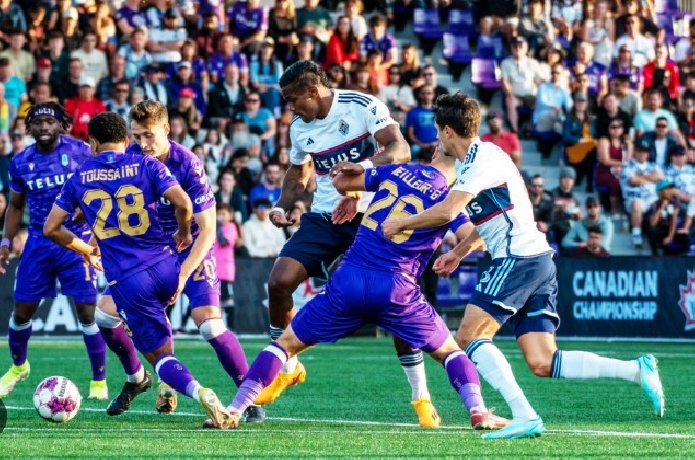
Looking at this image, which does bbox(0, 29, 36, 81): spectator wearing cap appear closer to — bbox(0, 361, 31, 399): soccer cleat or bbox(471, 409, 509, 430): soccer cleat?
bbox(0, 361, 31, 399): soccer cleat

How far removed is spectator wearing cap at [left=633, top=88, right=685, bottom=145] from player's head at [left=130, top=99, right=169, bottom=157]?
1483 centimetres

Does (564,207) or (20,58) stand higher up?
(20,58)

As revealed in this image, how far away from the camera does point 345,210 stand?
9.07 m

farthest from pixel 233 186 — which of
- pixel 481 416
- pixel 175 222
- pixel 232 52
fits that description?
pixel 481 416

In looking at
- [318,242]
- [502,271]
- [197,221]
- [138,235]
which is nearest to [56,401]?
[138,235]

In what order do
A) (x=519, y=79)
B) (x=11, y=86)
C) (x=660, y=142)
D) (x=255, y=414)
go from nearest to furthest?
(x=255, y=414) → (x=11, y=86) → (x=660, y=142) → (x=519, y=79)

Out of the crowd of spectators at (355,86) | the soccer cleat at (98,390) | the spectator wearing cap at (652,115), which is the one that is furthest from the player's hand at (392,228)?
the spectator wearing cap at (652,115)

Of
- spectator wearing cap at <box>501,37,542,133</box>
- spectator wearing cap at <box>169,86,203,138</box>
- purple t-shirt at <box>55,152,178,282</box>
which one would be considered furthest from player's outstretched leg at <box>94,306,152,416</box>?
spectator wearing cap at <box>501,37,542,133</box>

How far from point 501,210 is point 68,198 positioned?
2.80m

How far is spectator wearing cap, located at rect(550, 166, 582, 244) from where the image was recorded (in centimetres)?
2134

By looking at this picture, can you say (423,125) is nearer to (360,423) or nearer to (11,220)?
(11,220)

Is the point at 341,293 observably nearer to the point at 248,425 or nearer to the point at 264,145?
the point at 248,425

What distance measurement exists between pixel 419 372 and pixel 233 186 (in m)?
12.4

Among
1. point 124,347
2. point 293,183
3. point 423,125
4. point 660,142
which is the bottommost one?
point 660,142
